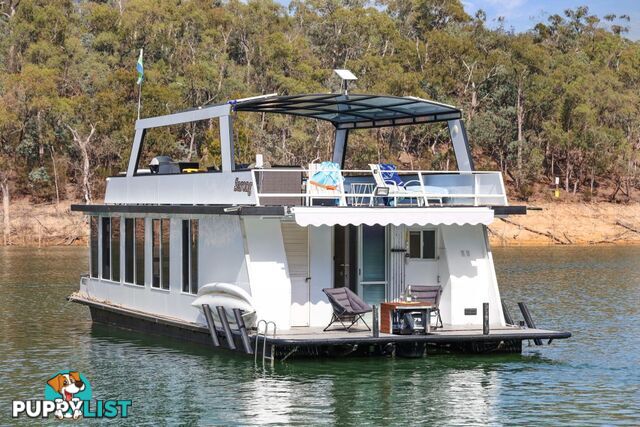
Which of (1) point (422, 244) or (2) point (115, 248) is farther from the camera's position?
(2) point (115, 248)

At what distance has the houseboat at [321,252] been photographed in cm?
1930

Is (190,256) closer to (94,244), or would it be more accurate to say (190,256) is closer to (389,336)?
(389,336)

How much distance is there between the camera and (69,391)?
Answer: 58.9 ft

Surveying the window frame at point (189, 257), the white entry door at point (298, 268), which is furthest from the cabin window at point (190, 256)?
the white entry door at point (298, 268)

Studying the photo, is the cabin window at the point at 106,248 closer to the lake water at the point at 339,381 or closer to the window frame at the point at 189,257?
the lake water at the point at 339,381

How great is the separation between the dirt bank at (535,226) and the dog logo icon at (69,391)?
47.8 m

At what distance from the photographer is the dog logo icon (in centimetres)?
1636

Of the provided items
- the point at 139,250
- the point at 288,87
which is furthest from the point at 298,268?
the point at 288,87

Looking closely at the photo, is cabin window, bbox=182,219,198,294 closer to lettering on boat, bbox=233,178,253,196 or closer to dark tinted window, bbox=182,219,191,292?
dark tinted window, bbox=182,219,191,292

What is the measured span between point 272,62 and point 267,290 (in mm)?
65218

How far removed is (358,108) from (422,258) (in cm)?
378

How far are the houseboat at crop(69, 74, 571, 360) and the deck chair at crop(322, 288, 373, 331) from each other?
23 millimetres

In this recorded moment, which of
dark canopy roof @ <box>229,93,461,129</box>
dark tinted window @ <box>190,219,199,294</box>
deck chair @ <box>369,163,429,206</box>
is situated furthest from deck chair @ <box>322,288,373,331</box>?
dark canopy roof @ <box>229,93,461,129</box>

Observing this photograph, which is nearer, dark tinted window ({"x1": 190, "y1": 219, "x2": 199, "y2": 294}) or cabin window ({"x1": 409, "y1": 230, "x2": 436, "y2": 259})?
cabin window ({"x1": 409, "y1": 230, "x2": 436, "y2": 259})
